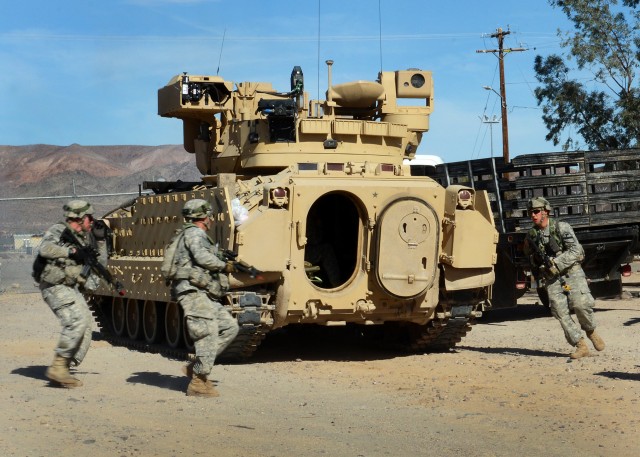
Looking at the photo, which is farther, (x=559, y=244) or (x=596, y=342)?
(x=596, y=342)

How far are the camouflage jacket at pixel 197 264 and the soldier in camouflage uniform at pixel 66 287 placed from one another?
3.26 feet

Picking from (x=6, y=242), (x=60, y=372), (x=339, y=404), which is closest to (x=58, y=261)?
(x=60, y=372)

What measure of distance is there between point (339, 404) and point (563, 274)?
397cm

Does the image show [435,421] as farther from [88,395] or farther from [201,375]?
[88,395]

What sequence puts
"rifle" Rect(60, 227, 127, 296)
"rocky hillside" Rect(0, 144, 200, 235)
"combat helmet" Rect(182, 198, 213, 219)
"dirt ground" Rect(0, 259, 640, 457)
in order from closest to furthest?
"dirt ground" Rect(0, 259, 640, 457) → "combat helmet" Rect(182, 198, 213, 219) → "rifle" Rect(60, 227, 127, 296) → "rocky hillside" Rect(0, 144, 200, 235)

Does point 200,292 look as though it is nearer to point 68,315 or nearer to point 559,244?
point 68,315

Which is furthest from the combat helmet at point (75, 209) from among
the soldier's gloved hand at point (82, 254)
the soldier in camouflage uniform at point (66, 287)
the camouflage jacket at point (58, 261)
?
the soldier's gloved hand at point (82, 254)

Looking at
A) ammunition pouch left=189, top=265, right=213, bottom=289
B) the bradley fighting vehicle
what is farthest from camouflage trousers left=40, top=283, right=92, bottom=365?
the bradley fighting vehicle

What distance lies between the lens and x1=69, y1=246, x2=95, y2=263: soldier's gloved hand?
10.4 meters

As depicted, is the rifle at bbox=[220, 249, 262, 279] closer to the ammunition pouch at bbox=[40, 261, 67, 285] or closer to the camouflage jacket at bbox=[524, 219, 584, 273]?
the ammunition pouch at bbox=[40, 261, 67, 285]

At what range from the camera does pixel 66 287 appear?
411 inches

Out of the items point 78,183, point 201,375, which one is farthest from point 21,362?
point 78,183

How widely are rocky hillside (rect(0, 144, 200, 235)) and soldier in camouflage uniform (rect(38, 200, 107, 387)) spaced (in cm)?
4841

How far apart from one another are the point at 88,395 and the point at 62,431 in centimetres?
188
